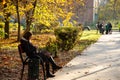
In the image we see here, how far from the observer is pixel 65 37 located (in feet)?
56.7

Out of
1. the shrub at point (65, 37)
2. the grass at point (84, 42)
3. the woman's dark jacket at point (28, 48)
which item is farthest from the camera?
the grass at point (84, 42)

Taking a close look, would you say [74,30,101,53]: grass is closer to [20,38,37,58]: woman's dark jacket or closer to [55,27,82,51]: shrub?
[55,27,82,51]: shrub

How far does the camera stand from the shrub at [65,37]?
17.1 meters

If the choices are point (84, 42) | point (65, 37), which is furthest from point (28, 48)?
point (84, 42)

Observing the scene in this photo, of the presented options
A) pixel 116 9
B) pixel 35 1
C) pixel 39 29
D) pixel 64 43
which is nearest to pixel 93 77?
pixel 64 43

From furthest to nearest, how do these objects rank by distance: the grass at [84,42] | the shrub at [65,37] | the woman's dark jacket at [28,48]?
the grass at [84,42], the shrub at [65,37], the woman's dark jacket at [28,48]

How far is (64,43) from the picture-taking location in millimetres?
17359

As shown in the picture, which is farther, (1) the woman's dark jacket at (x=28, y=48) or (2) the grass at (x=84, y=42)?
(2) the grass at (x=84, y=42)

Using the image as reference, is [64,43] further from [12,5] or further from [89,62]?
[12,5]

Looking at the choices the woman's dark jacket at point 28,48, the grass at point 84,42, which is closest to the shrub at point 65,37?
the grass at point 84,42

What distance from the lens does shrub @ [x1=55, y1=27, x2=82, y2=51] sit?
17.1 meters

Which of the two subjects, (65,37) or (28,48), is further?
(65,37)

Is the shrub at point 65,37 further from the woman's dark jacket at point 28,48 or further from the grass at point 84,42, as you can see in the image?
the woman's dark jacket at point 28,48

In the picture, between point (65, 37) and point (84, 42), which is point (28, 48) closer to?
point (65, 37)
